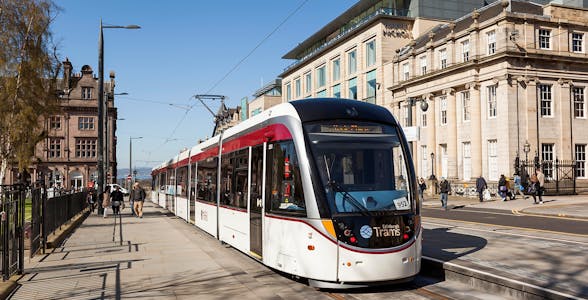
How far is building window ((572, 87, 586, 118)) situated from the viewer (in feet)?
129

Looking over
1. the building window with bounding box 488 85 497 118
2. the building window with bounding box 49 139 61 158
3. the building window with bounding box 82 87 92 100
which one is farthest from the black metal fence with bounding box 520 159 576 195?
the building window with bounding box 82 87 92 100

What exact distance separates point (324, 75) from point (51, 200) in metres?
49.4

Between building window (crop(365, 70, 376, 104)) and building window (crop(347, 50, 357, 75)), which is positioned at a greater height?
building window (crop(347, 50, 357, 75))

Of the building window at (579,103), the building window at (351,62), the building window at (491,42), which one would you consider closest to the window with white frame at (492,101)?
the building window at (491,42)

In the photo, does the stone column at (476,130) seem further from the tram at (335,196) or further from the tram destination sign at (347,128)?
the tram destination sign at (347,128)

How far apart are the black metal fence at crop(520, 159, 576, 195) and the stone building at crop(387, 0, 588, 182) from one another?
309mm

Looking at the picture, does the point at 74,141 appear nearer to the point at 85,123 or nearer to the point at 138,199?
Answer: the point at 85,123

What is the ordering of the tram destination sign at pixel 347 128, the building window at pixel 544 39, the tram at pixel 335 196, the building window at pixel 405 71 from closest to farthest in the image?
the tram at pixel 335 196 < the tram destination sign at pixel 347 128 < the building window at pixel 544 39 < the building window at pixel 405 71

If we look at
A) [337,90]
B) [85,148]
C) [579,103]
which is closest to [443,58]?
[579,103]

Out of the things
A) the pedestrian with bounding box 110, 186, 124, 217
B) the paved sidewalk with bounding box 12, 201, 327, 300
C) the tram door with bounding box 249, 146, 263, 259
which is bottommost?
the paved sidewalk with bounding box 12, 201, 327, 300

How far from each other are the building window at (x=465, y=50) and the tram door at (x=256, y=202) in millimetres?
32913

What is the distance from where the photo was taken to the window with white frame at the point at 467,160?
4066cm

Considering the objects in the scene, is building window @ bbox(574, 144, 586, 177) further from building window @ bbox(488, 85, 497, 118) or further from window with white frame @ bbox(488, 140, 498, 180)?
building window @ bbox(488, 85, 497, 118)

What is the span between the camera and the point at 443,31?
151 ft
